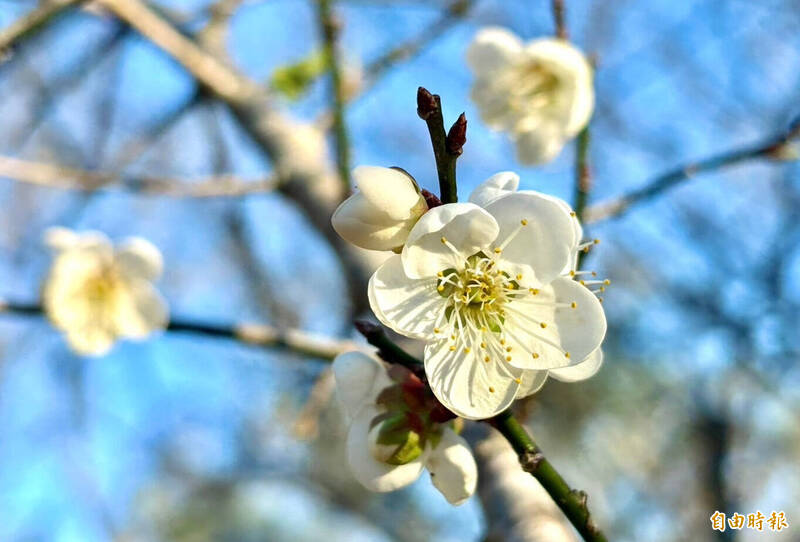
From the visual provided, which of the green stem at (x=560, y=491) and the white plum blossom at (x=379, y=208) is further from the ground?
the white plum blossom at (x=379, y=208)

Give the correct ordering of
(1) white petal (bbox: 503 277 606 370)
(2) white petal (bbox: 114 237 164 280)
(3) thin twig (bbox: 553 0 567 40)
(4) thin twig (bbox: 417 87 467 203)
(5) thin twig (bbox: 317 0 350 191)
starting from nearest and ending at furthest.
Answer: (4) thin twig (bbox: 417 87 467 203), (1) white petal (bbox: 503 277 606 370), (3) thin twig (bbox: 553 0 567 40), (5) thin twig (bbox: 317 0 350 191), (2) white petal (bbox: 114 237 164 280)

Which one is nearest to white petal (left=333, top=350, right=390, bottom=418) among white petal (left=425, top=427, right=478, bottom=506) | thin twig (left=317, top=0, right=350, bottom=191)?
white petal (left=425, top=427, right=478, bottom=506)

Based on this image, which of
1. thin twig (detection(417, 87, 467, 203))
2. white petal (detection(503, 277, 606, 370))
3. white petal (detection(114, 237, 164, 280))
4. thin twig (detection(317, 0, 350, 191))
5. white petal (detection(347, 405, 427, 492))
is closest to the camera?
thin twig (detection(417, 87, 467, 203))

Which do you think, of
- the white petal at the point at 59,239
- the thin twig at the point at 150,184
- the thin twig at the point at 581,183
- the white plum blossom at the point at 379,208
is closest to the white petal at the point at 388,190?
the white plum blossom at the point at 379,208

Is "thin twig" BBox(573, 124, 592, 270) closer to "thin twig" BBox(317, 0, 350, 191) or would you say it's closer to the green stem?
"thin twig" BBox(317, 0, 350, 191)

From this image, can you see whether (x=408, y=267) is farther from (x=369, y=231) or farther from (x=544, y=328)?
(x=544, y=328)

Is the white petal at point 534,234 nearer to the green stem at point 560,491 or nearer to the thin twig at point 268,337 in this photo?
the green stem at point 560,491
